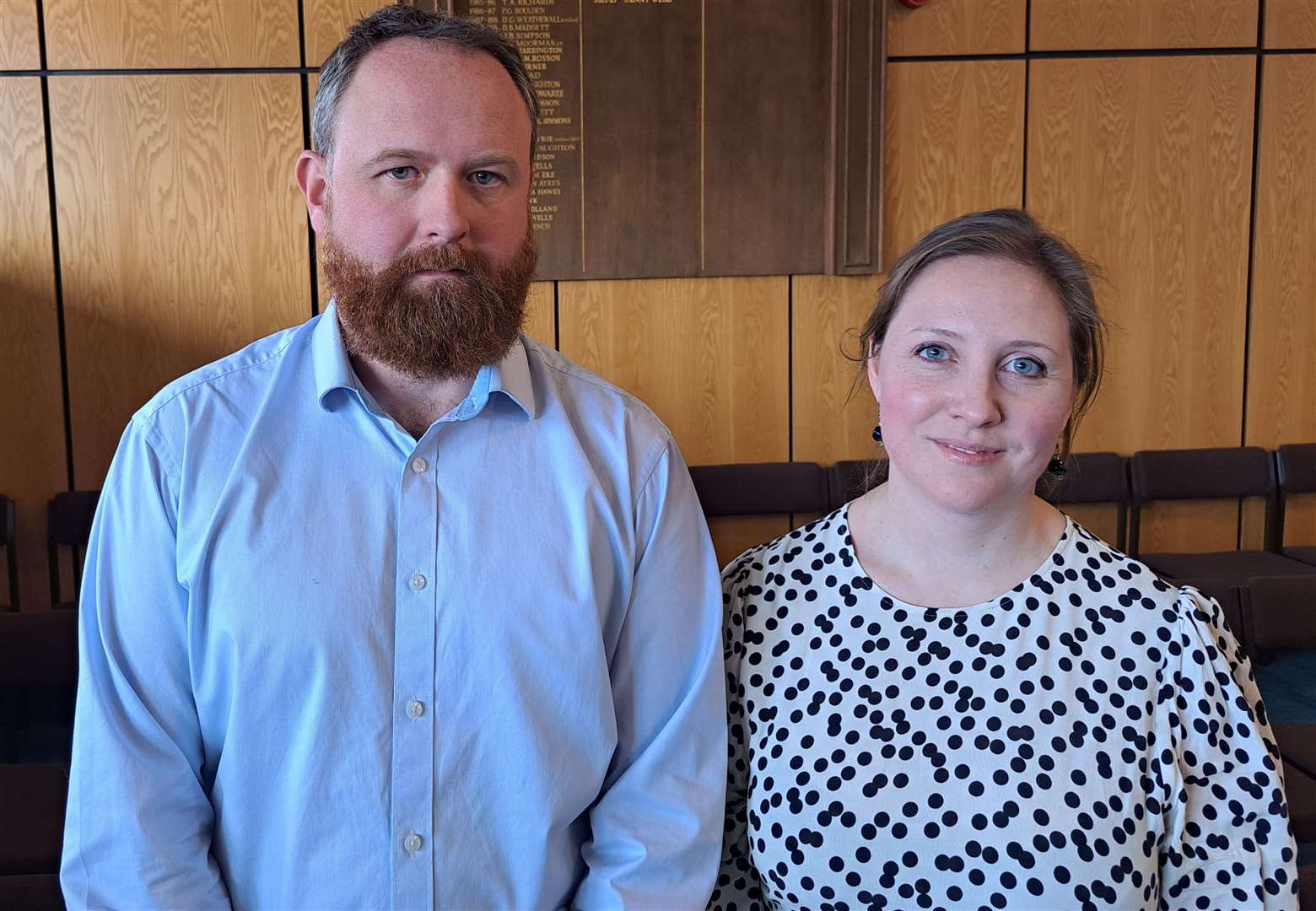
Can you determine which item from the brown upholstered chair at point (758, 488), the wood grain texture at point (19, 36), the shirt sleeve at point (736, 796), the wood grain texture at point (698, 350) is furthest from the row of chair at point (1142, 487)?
the wood grain texture at point (19, 36)

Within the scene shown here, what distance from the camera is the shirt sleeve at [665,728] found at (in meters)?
1.43

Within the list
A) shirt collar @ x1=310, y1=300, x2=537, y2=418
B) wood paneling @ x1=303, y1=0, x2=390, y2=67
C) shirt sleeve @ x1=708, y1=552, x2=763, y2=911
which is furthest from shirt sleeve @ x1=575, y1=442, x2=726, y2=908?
wood paneling @ x1=303, y1=0, x2=390, y2=67

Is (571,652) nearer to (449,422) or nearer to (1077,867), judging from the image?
(449,422)

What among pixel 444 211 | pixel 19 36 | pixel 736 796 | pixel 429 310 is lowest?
pixel 736 796

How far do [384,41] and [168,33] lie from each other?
380 centimetres

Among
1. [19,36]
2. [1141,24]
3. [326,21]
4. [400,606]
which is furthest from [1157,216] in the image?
[19,36]

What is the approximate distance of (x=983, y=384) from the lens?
1.49 meters

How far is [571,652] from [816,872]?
50 centimetres

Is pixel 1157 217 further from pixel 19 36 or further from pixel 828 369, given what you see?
pixel 19 36

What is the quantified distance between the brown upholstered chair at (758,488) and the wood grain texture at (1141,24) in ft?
7.63

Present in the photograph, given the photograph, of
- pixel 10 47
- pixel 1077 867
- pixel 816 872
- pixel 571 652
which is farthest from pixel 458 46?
pixel 10 47

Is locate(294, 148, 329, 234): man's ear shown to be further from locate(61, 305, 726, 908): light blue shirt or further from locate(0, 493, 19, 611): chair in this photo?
locate(0, 493, 19, 611): chair

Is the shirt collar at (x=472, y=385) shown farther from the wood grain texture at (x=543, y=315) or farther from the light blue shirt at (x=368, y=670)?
the wood grain texture at (x=543, y=315)

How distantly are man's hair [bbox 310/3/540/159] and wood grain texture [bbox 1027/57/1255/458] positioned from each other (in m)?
4.14
